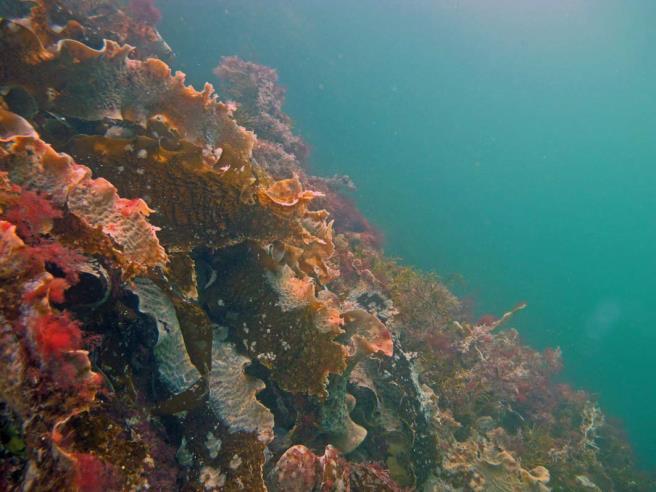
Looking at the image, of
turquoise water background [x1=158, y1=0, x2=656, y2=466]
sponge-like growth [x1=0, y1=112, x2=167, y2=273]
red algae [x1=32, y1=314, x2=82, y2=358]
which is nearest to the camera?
red algae [x1=32, y1=314, x2=82, y2=358]

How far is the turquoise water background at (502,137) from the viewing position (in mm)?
29094

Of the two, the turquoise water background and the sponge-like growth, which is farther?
the turquoise water background

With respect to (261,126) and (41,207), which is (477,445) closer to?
(41,207)

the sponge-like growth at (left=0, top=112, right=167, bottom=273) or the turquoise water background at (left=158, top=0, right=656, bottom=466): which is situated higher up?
the turquoise water background at (left=158, top=0, right=656, bottom=466)

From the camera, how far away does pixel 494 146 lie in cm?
7388

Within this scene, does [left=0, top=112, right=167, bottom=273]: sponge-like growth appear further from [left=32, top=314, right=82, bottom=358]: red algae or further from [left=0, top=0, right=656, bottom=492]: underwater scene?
[left=32, top=314, right=82, bottom=358]: red algae

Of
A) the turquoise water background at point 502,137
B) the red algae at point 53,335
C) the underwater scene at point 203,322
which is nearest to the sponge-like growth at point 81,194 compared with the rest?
the underwater scene at point 203,322

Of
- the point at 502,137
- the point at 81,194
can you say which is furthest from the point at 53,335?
the point at 502,137

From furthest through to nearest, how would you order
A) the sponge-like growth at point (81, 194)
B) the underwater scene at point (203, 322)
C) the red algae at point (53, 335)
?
the sponge-like growth at point (81, 194) → the underwater scene at point (203, 322) → the red algae at point (53, 335)

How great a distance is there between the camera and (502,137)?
250 ft

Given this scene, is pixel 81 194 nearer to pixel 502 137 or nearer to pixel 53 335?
pixel 53 335

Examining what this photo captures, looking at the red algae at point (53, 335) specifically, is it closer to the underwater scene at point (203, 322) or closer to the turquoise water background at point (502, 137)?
the underwater scene at point (203, 322)

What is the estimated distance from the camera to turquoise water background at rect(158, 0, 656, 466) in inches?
1145

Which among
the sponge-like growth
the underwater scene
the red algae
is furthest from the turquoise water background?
the red algae
